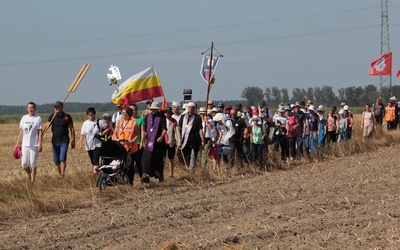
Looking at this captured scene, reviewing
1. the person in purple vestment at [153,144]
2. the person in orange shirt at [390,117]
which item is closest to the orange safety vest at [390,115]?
the person in orange shirt at [390,117]

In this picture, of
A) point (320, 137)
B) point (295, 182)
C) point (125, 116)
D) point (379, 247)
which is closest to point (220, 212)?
point (379, 247)

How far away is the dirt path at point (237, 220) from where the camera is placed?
9500 mm

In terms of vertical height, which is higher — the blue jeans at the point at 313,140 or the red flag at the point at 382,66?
the red flag at the point at 382,66

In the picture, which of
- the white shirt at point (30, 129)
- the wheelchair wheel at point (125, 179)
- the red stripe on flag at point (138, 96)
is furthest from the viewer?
the red stripe on flag at point (138, 96)

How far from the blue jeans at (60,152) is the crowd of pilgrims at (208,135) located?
949 millimetres

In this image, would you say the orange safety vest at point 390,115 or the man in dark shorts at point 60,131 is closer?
the man in dark shorts at point 60,131

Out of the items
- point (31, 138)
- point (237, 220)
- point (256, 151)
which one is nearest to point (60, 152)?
point (31, 138)

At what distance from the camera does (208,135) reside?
18.5 meters

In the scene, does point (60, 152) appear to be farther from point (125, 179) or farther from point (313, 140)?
point (313, 140)

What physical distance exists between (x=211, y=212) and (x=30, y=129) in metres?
5.33

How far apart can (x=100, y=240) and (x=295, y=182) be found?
20.3ft

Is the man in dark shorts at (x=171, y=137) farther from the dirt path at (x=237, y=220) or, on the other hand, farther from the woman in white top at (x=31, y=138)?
the woman in white top at (x=31, y=138)

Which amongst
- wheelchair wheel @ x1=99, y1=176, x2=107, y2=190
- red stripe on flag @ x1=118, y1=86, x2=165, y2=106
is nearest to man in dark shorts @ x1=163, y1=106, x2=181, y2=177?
red stripe on flag @ x1=118, y1=86, x2=165, y2=106

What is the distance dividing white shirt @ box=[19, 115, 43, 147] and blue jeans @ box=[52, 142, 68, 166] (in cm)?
175
